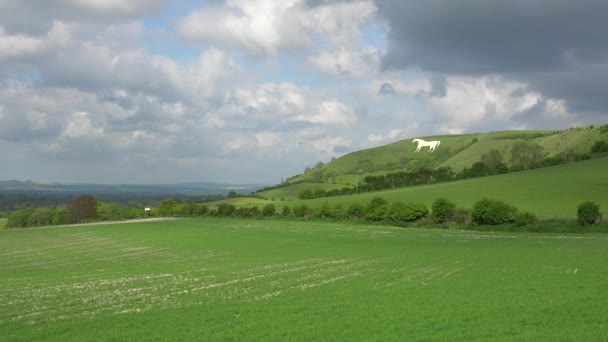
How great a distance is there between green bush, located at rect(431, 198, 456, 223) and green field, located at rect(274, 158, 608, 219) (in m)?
12.7

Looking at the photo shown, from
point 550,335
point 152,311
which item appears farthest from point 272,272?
point 550,335

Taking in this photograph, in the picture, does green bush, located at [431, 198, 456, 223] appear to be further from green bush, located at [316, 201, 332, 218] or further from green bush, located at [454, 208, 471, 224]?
green bush, located at [316, 201, 332, 218]

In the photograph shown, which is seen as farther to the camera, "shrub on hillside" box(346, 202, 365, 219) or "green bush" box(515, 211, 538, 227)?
"shrub on hillside" box(346, 202, 365, 219)

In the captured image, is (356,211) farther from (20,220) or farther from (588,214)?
(20,220)

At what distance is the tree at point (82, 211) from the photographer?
145 meters

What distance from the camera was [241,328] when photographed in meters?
15.7

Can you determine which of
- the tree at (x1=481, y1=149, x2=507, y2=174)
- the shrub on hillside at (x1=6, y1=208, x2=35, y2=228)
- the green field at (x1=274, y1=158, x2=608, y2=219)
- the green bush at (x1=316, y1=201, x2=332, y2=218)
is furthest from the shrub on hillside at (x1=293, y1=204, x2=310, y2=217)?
the shrub on hillside at (x1=6, y1=208, x2=35, y2=228)

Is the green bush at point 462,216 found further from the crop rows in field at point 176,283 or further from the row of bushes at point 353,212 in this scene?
the crop rows in field at point 176,283

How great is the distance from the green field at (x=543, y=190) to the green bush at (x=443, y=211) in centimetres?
1271

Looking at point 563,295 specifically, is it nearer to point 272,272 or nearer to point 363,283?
point 363,283

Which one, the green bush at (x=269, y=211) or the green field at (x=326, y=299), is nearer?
the green field at (x=326, y=299)

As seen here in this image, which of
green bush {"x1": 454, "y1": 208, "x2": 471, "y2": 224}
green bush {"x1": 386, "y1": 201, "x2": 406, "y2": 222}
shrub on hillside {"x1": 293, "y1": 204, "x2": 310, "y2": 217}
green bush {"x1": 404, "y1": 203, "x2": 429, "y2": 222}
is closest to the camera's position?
green bush {"x1": 454, "y1": 208, "x2": 471, "y2": 224}

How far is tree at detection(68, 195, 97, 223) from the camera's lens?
145 m

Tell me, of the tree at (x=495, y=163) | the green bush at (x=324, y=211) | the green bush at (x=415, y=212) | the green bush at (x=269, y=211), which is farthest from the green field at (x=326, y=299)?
the tree at (x=495, y=163)
